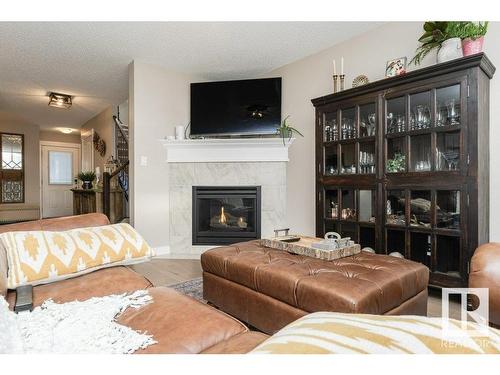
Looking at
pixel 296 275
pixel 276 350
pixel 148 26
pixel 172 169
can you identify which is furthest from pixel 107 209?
pixel 276 350

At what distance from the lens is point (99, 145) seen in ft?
20.8

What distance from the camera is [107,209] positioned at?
14.5 ft

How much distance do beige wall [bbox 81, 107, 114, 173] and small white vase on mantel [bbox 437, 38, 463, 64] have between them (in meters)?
5.51

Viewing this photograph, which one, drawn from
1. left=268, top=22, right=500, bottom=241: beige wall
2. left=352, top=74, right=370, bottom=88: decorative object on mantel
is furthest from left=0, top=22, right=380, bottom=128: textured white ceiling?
left=352, top=74, right=370, bottom=88: decorative object on mantel

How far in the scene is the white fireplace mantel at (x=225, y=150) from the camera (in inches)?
146

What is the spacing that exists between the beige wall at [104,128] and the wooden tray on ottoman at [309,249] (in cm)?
488

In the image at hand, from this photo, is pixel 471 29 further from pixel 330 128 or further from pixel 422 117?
pixel 330 128

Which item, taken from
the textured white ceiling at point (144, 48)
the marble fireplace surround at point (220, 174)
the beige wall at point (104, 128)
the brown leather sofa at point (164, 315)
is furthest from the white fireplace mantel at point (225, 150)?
the beige wall at point (104, 128)

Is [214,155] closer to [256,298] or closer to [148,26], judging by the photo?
[148,26]

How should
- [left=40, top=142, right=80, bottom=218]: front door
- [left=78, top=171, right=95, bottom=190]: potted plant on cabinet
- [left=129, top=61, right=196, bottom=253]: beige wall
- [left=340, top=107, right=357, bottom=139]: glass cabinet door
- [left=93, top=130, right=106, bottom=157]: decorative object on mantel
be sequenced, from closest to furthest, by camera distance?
1. [left=340, top=107, right=357, bottom=139]: glass cabinet door
2. [left=129, top=61, right=196, bottom=253]: beige wall
3. [left=78, top=171, right=95, bottom=190]: potted plant on cabinet
4. [left=93, top=130, right=106, bottom=157]: decorative object on mantel
5. [left=40, top=142, right=80, bottom=218]: front door

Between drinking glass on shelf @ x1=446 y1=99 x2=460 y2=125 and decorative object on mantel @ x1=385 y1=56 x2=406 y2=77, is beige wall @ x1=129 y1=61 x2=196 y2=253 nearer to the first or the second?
decorative object on mantel @ x1=385 y1=56 x2=406 y2=77

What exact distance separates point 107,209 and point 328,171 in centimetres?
338

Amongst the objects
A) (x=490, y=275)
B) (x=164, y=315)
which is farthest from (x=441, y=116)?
(x=164, y=315)

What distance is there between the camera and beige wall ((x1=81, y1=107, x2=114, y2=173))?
5.78 m
